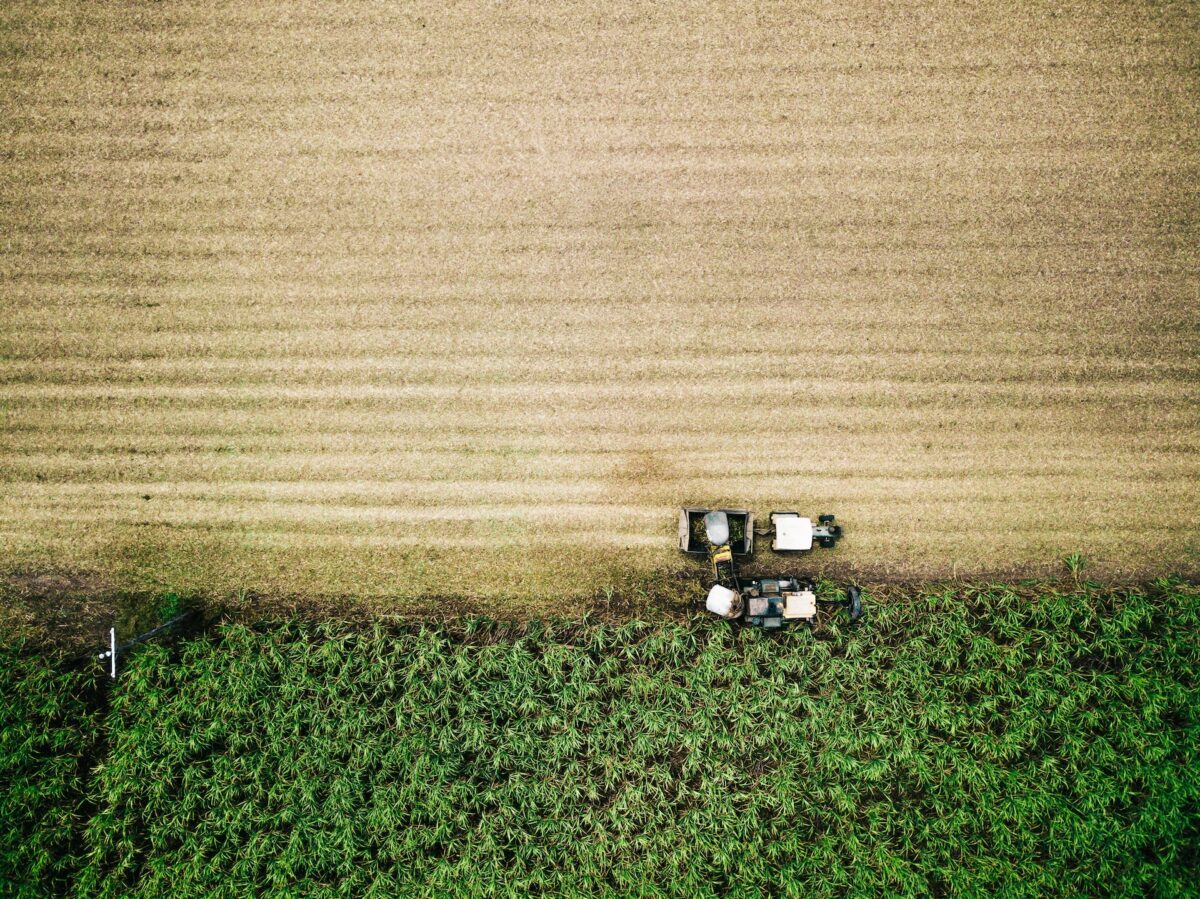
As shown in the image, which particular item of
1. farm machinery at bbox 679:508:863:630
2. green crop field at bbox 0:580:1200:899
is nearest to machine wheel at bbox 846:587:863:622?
farm machinery at bbox 679:508:863:630

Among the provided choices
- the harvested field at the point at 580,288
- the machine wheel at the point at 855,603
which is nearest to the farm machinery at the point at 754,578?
the machine wheel at the point at 855,603

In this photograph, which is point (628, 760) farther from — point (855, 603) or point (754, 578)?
point (855, 603)

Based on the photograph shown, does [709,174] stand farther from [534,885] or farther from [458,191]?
[534,885]

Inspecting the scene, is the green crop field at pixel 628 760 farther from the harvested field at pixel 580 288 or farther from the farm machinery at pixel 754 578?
the harvested field at pixel 580 288

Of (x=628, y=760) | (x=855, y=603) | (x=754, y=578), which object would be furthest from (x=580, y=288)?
(x=628, y=760)

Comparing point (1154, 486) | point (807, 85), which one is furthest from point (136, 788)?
point (1154, 486)

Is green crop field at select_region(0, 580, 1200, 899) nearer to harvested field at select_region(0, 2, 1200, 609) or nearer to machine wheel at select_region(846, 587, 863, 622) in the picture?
machine wheel at select_region(846, 587, 863, 622)
